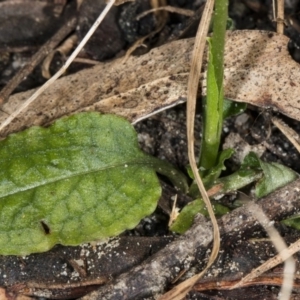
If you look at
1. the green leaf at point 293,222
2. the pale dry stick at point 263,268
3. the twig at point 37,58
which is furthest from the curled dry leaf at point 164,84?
the pale dry stick at point 263,268

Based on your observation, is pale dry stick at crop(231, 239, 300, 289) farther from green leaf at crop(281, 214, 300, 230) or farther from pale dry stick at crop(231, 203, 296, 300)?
green leaf at crop(281, 214, 300, 230)

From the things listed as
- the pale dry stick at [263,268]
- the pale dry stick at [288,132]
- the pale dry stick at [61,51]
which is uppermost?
the pale dry stick at [61,51]

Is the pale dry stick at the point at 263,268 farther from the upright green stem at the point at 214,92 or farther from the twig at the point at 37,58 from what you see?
the twig at the point at 37,58

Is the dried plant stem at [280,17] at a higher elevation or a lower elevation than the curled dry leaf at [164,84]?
higher

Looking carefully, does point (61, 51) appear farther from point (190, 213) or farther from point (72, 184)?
point (190, 213)

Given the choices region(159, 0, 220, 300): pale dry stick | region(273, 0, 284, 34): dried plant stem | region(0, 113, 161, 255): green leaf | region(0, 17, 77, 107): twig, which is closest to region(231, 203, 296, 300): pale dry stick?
region(159, 0, 220, 300): pale dry stick

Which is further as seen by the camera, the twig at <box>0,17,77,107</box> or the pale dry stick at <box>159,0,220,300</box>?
the twig at <box>0,17,77,107</box>
